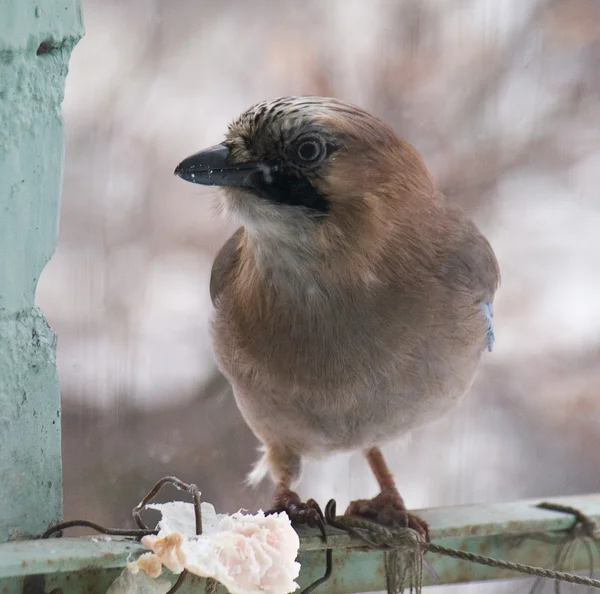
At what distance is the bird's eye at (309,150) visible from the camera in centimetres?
122

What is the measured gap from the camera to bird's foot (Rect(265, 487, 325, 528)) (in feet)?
4.19

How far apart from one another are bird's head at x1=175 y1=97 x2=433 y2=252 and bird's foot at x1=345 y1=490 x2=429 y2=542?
377 millimetres

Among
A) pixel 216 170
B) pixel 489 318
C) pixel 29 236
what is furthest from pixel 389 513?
A: pixel 29 236

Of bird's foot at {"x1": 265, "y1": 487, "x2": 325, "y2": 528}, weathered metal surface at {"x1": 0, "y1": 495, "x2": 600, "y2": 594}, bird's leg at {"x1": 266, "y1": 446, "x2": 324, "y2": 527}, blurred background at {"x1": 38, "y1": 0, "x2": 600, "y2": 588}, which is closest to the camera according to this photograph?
weathered metal surface at {"x1": 0, "y1": 495, "x2": 600, "y2": 594}

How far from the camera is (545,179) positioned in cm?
218

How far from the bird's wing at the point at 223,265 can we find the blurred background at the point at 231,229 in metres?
0.24

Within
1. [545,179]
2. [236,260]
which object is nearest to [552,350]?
[545,179]

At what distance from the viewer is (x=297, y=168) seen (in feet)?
4.04

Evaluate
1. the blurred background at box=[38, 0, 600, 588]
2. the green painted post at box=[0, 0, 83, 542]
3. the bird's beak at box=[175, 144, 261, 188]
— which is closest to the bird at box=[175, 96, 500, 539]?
the bird's beak at box=[175, 144, 261, 188]

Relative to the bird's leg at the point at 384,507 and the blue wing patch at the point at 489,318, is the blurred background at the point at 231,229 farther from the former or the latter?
the blue wing patch at the point at 489,318

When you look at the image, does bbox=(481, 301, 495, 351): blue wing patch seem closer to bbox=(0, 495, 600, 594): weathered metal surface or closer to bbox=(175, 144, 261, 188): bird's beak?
bbox=(0, 495, 600, 594): weathered metal surface

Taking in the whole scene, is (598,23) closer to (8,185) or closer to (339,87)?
(339,87)

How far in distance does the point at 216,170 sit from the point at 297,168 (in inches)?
3.8

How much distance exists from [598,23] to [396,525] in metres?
1.32
